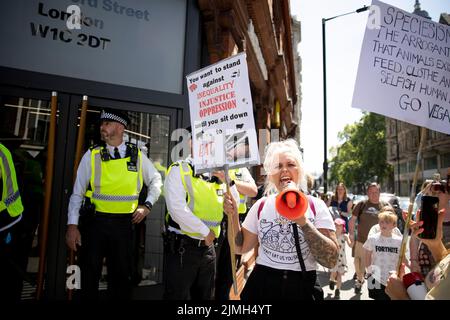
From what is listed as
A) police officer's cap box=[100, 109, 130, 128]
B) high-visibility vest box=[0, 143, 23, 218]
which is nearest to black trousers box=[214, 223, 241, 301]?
police officer's cap box=[100, 109, 130, 128]

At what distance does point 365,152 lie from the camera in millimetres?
58656

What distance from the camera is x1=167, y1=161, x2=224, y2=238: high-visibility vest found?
9.81ft

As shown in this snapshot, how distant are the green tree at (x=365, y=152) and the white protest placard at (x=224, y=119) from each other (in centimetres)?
5983

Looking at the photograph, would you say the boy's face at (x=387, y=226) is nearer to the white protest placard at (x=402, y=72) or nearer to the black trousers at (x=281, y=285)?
the white protest placard at (x=402, y=72)

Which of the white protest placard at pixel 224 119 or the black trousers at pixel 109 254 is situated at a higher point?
the white protest placard at pixel 224 119

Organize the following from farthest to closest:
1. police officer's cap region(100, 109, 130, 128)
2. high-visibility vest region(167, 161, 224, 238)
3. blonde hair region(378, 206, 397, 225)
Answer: blonde hair region(378, 206, 397, 225) < police officer's cap region(100, 109, 130, 128) < high-visibility vest region(167, 161, 224, 238)

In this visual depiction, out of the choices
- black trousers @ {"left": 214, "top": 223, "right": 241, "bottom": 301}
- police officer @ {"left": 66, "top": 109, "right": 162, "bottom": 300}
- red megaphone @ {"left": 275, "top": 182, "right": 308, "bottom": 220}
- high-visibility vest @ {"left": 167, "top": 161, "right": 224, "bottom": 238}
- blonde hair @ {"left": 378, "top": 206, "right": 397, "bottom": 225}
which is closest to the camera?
red megaphone @ {"left": 275, "top": 182, "right": 308, "bottom": 220}

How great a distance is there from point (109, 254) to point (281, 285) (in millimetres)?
1956

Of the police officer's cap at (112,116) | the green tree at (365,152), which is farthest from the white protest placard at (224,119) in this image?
the green tree at (365,152)

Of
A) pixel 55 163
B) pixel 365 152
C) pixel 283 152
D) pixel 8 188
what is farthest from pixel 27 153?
pixel 365 152

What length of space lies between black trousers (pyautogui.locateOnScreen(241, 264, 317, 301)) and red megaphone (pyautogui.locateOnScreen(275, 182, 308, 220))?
45 cm

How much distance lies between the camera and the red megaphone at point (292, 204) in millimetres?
1815

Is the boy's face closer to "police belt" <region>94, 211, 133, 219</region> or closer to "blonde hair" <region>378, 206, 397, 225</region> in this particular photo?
"blonde hair" <region>378, 206, 397, 225</region>
